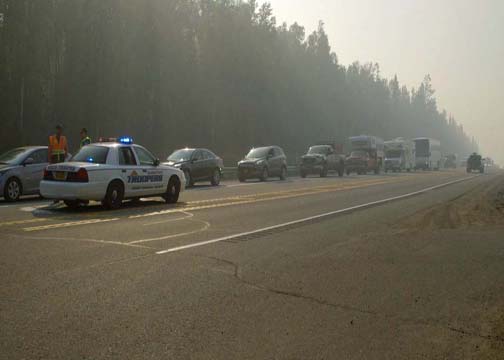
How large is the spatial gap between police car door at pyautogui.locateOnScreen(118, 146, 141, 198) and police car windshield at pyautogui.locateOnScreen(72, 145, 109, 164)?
410 millimetres

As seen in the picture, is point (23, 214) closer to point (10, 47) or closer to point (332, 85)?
point (10, 47)

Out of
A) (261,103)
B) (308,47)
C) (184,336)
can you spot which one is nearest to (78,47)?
(261,103)

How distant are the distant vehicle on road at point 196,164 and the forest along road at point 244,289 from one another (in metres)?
11.2

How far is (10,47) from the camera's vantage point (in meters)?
44.6

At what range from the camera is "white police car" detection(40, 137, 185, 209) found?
12055mm

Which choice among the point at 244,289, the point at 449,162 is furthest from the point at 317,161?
the point at 449,162

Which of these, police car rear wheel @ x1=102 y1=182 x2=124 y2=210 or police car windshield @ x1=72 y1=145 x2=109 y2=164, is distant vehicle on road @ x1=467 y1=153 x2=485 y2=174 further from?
police car windshield @ x1=72 y1=145 x2=109 y2=164

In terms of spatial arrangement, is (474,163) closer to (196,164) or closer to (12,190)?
(196,164)

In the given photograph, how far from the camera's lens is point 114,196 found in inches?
503

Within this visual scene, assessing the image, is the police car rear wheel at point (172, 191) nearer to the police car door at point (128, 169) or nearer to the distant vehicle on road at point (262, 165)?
the police car door at point (128, 169)

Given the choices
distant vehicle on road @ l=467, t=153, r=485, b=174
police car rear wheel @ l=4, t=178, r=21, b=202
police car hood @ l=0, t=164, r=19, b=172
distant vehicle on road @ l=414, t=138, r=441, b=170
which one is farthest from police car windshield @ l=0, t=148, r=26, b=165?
distant vehicle on road @ l=414, t=138, r=441, b=170

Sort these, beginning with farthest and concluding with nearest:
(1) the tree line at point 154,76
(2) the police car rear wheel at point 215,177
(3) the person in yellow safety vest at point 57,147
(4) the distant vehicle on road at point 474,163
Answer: (4) the distant vehicle on road at point 474,163
(1) the tree line at point 154,76
(2) the police car rear wheel at point 215,177
(3) the person in yellow safety vest at point 57,147

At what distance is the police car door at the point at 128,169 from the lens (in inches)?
516

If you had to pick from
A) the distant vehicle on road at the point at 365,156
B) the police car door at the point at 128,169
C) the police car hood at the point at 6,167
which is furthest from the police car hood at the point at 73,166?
the distant vehicle on road at the point at 365,156
